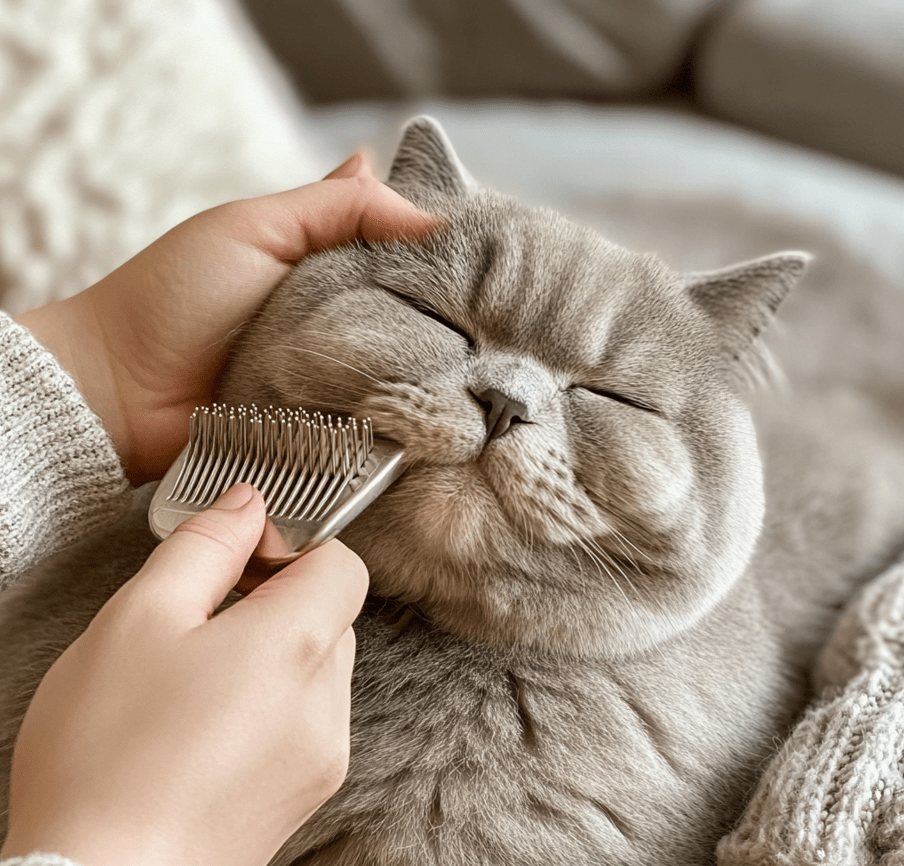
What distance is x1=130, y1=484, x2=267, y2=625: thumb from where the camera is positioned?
665 millimetres

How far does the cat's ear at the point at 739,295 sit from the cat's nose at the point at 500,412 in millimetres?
332

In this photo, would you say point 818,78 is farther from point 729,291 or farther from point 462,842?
point 462,842

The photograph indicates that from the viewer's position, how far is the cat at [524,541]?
0.80 m

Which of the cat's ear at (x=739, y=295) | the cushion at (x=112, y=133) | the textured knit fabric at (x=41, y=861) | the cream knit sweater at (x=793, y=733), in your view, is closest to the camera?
the textured knit fabric at (x=41, y=861)

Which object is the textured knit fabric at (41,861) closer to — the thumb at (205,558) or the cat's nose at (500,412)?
the thumb at (205,558)

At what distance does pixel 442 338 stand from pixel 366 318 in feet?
0.24

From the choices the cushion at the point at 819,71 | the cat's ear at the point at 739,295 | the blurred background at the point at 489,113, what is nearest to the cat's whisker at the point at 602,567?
the cat's ear at the point at 739,295

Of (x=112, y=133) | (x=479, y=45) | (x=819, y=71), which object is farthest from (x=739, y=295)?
(x=479, y=45)

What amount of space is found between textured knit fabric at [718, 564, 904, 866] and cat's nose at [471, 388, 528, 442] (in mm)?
480

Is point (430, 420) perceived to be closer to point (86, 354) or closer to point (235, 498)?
point (235, 498)

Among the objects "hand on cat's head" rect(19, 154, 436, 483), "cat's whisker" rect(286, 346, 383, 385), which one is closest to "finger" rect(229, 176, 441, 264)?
"hand on cat's head" rect(19, 154, 436, 483)

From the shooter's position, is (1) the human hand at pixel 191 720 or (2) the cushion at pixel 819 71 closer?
(1) the human hand at pixel 191 720

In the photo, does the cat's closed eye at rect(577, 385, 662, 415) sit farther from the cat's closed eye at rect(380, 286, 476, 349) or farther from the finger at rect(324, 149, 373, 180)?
the finger at rect(324, 149, 373, 180)

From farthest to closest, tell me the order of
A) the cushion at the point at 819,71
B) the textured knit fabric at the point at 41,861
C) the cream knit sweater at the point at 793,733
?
the cushion at the point at 819,71 → the cream knit sweater at the point at 793,733 → the textured knit fabric at the point at 41,861
